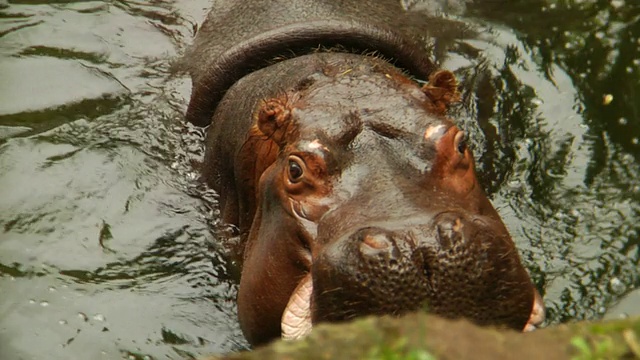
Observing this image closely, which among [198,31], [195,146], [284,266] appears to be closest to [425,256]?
[284,266]

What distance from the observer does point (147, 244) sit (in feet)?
19.9

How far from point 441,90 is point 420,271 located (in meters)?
1.61

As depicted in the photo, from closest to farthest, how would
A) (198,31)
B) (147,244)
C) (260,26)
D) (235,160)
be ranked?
(235,160) < (147,244) < (260,26) < (198,31)

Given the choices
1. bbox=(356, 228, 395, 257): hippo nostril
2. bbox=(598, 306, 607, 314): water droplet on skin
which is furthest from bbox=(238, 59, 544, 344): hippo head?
bbox=(598, 306, 607, 314): water droplet on skin

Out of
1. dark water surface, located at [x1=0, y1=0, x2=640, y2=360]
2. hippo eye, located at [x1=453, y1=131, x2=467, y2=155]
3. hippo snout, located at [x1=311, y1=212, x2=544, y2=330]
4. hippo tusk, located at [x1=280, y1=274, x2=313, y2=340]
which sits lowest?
dark water surface, located at [x1=0, y1=0, x2=640, y2=360]

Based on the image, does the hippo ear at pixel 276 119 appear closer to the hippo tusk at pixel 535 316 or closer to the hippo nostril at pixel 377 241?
the hippo nostril at pixel 377 241

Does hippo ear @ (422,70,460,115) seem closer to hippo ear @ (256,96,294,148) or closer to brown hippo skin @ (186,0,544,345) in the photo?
brown hippo skin @ (186,0,544,345)

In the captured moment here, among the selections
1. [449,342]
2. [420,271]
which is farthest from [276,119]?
[449,342]

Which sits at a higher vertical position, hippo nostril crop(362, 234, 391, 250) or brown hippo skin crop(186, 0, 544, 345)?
hippo nostril crop(362, 234, 391, 250)

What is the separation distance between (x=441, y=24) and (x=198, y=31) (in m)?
2.03

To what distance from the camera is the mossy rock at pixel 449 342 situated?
7.61 ft

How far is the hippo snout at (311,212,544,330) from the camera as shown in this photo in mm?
3635

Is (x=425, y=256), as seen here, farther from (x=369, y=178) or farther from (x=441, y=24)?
(x=441, y=24)

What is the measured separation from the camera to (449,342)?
7.77 feet
